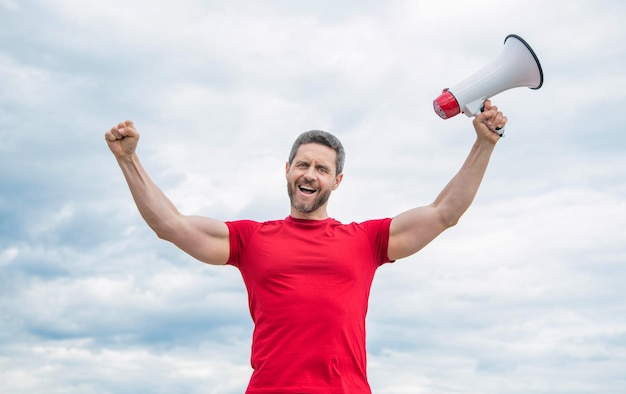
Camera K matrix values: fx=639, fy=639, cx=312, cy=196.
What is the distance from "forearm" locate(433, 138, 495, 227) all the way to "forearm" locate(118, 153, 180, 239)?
2567mm

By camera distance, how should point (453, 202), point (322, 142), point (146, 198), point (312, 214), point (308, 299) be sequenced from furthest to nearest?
point (322, 142), point (312, 214), point (453, 202), point (146, 198), point (308, 299)

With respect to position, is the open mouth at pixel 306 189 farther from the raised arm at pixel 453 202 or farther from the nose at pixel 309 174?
the raised arm at pixel 453 202

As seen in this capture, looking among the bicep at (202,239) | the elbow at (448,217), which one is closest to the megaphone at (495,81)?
the elbow at (448,217)

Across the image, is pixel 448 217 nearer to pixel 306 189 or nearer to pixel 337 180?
pixel 337 180

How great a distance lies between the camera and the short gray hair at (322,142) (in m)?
6.25

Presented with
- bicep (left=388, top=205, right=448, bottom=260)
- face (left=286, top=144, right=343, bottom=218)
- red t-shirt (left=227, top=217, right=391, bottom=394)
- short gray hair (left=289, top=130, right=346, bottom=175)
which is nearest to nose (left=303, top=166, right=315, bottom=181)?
face (left=286, top=144, right=343, bottom=218)

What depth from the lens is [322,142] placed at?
6.24m

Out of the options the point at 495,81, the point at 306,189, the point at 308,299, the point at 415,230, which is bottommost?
the point at 308,299

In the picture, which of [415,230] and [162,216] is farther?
[415,230]

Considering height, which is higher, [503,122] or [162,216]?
[503,122]

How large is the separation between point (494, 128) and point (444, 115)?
507 mm

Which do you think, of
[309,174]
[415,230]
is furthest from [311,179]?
[415,230]

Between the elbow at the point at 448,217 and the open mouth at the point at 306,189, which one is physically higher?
the open mouth at the point at 306,189

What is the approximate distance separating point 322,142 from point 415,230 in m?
1.24
